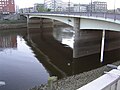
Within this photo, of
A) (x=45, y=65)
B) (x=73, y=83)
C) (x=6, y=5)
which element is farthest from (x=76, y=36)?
(x=6, y=5)

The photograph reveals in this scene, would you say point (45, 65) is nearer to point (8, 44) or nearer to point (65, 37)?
point (8, 44)

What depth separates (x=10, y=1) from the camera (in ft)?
349

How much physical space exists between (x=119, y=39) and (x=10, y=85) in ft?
78.3

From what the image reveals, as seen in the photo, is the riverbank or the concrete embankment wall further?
the concrete embankment wall

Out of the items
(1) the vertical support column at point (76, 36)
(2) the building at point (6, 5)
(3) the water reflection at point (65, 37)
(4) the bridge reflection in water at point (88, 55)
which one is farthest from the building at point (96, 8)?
(2) the building at point (6, 5)

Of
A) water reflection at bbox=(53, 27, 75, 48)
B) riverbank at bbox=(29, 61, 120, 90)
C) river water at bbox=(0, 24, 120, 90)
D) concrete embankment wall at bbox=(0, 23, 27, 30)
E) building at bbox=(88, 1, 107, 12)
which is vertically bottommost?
river water at bbox=(0, 24, 120, 90)

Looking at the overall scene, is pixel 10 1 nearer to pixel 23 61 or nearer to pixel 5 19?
pixel 5 19

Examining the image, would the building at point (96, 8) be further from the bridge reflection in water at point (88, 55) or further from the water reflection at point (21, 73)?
the water reflection at point (21, 73)

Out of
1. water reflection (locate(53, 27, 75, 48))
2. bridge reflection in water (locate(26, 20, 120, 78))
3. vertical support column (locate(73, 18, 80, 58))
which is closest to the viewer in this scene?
bridge reflection in water (locate(26, 20, 120, 78))

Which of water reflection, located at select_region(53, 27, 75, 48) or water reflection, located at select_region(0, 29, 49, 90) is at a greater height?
water reflection, located at select_region(53, 27, 75, 48)

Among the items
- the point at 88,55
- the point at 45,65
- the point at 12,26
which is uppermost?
the point at 12,26

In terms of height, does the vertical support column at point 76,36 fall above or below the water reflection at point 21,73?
above

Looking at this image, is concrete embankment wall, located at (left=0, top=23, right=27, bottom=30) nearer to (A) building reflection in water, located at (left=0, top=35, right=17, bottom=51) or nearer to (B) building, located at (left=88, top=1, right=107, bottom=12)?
(A) building reflection in water, located at (left=0, top=35, right=17, bottom=51)

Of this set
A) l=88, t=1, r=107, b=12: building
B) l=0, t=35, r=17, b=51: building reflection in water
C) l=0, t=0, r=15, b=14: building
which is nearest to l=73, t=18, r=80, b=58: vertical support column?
l=0, t=35, r=17, b=51: building reflection in water
